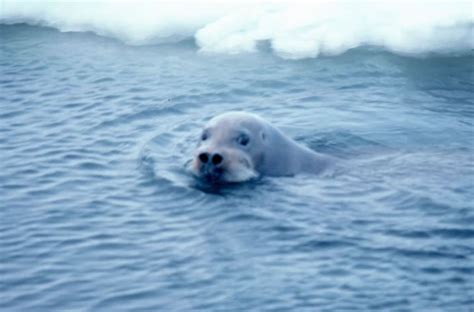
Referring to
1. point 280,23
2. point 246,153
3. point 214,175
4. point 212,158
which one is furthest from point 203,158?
point 280,23

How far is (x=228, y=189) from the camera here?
9.03m

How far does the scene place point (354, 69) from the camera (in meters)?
13.5

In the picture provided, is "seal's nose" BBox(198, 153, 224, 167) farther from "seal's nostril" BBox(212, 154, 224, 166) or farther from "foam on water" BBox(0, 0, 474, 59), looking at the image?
"foam on water" BBox(0, 0, 474, 59)

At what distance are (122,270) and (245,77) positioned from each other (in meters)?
6.51

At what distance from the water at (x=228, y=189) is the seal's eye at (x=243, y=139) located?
1.67 feet

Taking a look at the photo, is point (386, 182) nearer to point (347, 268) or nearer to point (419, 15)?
point (347, 268)

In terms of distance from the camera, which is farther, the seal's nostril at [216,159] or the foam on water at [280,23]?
the foam on water at [280,23]

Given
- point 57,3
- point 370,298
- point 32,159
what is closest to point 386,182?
point 370,298

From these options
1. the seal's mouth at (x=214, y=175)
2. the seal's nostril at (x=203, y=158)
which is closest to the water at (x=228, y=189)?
the seal's mouth at (x=214, y=175)

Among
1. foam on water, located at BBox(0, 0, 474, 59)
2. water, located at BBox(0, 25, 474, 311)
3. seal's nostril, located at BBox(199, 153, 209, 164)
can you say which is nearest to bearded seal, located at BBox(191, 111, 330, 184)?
seal's nostril, located at BBox(199, 153, 209, 164)

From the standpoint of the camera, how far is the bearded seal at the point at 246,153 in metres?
9.12

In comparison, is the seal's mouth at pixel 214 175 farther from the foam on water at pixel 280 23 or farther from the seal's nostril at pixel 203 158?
the foam on water at pixel 280 23

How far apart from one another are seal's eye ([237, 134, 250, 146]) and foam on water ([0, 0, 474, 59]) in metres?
4.77

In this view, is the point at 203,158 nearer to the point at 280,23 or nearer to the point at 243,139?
the point at 243,139
